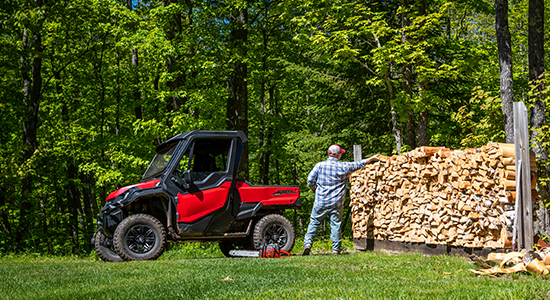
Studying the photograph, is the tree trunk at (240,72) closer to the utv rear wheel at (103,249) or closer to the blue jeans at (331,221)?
the blue jeans at (331,221)

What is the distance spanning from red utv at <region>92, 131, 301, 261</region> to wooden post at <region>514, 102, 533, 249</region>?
14.5 feet

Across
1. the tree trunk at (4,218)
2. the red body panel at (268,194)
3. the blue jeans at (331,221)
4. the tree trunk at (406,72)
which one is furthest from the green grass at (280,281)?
the tree trunk at (4,218)

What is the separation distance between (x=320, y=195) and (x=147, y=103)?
11.4 metres

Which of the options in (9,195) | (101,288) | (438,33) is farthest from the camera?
(9,195)

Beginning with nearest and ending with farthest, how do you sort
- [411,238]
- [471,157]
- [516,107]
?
[516,107] < [471,157] < [411,238]

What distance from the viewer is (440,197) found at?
825 cm

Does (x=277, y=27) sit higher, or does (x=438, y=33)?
(x=277, y=27)

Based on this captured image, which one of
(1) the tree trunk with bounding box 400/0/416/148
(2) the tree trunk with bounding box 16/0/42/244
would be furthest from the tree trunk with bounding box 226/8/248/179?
(2) the tree trunk with bounding box 16/0/42/244

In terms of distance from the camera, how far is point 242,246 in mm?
10234

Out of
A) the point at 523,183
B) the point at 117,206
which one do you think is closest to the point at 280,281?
the point at 523,183

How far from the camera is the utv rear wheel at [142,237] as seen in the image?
869 centimetres

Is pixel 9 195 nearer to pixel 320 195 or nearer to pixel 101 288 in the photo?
pixel 320 195

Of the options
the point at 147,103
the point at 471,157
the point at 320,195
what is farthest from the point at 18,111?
the point at 471,157

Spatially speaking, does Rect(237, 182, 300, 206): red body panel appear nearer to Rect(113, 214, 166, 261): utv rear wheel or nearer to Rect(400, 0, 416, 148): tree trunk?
Rect(113, 214, 166, 261): utv rear wheel
